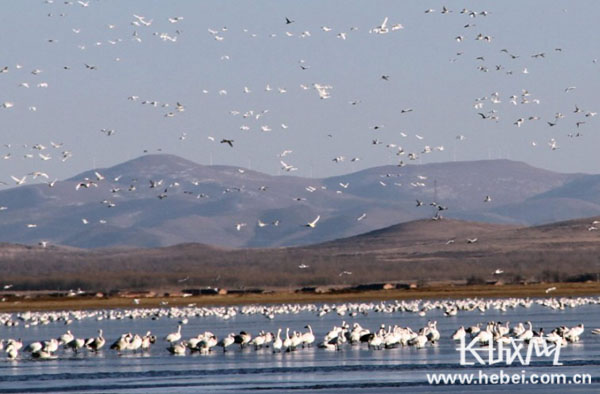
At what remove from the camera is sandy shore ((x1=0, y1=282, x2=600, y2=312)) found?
94.7 metres

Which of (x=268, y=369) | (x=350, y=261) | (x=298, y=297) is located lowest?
(x=268, y=369)

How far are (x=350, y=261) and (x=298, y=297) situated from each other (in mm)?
41496

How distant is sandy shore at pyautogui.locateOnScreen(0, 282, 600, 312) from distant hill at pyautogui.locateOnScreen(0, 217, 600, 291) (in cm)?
595

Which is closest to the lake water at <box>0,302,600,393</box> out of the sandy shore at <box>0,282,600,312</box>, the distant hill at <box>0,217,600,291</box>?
the sandy shore at <box>0,282,600,312</box>

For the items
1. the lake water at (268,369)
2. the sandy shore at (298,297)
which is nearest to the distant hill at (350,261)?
the sandy shore at (298,297)

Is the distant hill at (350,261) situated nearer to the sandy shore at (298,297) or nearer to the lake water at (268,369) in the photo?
the sandy shore at (298,297)

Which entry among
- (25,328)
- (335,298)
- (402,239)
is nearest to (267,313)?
(25,328)

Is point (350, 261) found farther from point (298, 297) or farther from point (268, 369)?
point (268, 369)

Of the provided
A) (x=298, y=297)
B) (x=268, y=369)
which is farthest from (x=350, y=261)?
(x=268, y=369)

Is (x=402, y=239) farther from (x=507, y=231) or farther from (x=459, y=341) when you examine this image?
(x=459, y=341)

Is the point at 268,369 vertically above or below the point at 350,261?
below

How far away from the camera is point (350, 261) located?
14250 centimetres

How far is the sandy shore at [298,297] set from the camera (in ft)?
311

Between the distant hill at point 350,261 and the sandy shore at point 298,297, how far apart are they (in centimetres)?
595
